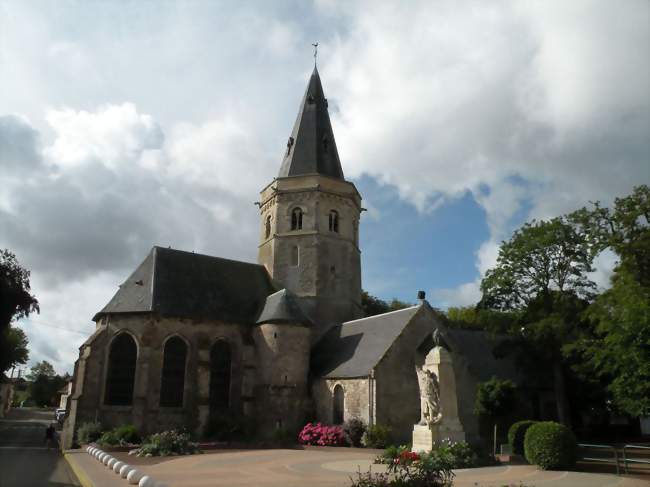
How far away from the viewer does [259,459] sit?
17.6 meters

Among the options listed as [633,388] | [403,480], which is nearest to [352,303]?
[633,388]

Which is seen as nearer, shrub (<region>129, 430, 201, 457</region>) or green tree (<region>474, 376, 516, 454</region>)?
shrub (<region>129, 430, 201, 457</region>)

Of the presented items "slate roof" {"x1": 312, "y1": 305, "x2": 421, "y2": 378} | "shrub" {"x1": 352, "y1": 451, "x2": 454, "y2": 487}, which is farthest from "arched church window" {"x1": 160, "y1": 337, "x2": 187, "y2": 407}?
"shrub" {"x1": 352, "y1": 451, "x2": 454, "y2": 487}

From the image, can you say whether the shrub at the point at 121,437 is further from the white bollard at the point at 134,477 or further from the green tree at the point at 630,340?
the green tree at the point at 630,340

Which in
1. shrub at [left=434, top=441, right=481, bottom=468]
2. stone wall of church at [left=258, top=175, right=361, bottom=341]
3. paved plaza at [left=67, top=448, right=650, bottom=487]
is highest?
stone wall of church at [left=258, top=175, right=361, bottom=341]

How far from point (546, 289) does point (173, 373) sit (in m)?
19.7

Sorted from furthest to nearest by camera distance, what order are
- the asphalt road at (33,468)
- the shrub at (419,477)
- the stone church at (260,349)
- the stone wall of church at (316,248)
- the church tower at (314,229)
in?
the church tower at (314,229) → the stone wall of church at (316,248) → the stone church at (260,349) → the asphalt road at (33,468) → the shrub at (419,477)

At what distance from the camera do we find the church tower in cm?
3177

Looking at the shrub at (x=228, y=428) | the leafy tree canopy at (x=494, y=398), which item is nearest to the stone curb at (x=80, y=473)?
the shrub at (x=228, y=428)

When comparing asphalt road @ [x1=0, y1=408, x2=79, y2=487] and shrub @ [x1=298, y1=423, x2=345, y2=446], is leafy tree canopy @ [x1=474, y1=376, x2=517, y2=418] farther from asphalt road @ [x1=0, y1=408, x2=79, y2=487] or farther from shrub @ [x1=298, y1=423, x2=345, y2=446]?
asphalt road @ [x1=0, y1=408, x2=79, y2=487]

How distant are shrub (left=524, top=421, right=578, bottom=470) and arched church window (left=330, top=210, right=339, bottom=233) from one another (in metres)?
20.0

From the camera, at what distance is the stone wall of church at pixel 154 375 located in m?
24.8

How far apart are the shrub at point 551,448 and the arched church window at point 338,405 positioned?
10254mm

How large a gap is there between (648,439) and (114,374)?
28.5 meters
